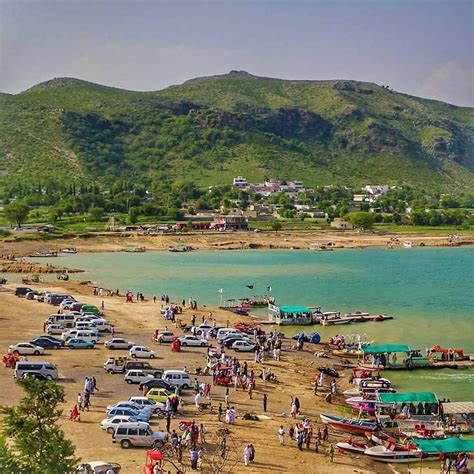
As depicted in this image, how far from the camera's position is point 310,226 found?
5477 inches

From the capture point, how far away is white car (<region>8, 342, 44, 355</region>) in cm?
3543

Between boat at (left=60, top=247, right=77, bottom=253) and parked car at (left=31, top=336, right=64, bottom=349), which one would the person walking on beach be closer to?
parked car at (left=31, top=336, right=64, bottom=349)

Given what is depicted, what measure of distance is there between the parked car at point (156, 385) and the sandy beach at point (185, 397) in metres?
0.39

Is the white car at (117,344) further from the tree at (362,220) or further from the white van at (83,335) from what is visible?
the tree at (362,220)

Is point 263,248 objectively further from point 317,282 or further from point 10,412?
point 10,412

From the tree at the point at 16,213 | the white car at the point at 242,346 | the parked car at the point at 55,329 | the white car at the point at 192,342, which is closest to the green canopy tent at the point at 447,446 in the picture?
the white car at the point at 242,346

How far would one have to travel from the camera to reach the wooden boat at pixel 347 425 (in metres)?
28.2

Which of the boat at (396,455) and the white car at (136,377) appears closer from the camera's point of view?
the boat at (396,455)

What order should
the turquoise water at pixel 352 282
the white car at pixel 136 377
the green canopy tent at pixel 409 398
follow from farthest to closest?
1. the turquoise water at pixel 352 282
2. the white car at pixel 136 377
3. the green canopy tent at pixel 409 398

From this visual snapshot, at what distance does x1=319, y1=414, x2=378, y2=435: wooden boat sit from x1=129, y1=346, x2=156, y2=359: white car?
34.7 ft

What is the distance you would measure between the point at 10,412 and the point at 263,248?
95.3 meters

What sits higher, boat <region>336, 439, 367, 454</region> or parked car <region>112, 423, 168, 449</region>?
parked car <region>112, 423, 168, 449</region>

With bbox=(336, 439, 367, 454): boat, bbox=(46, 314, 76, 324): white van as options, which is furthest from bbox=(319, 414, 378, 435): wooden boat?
bbox=(46, 314, 76, 324): white van

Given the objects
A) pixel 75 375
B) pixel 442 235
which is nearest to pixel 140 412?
pixel 75 375
